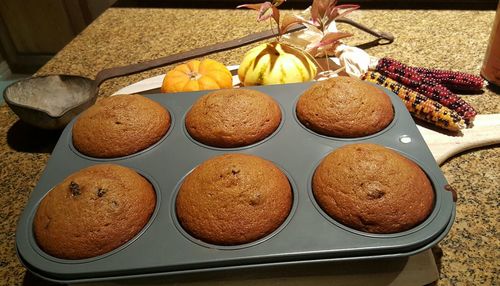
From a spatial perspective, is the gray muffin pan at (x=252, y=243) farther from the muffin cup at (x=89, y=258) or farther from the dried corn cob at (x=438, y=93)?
the dried corn cob at (x=438, y=93)

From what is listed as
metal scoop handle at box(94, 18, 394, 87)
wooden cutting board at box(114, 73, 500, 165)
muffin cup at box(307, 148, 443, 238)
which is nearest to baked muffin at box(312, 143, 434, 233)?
muffin cup at box(307, 148, 443, 238)

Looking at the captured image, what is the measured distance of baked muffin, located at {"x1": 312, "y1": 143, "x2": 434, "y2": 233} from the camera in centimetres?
76

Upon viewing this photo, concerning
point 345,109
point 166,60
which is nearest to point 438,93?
point 345,109

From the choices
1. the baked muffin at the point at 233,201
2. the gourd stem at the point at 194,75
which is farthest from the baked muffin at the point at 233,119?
the gourd stem at the point at 194,75

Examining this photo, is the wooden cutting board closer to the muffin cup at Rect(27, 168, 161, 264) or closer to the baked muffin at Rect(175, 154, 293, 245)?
the baked muffin at Rect(175, 154, 293, 245)

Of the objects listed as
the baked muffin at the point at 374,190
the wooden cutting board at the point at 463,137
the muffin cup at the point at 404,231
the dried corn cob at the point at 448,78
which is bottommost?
the wooden cutting board at the point at 463,137

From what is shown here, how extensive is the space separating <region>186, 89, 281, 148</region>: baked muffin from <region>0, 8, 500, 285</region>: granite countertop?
0.50 metres

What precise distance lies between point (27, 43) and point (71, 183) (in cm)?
272

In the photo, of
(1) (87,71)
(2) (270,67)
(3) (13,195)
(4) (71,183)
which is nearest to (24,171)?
(3) (13,195)

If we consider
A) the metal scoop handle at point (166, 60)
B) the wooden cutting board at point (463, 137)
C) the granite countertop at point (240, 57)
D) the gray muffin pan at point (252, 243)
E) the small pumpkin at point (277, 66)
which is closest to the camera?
the gray muffin pan at point (252, 243)

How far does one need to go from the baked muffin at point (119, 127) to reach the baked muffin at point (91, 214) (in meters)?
0.14

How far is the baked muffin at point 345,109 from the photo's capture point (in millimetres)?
986

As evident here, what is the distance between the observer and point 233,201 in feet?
2.60

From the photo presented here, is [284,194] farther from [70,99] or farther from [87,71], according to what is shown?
[87,71]
